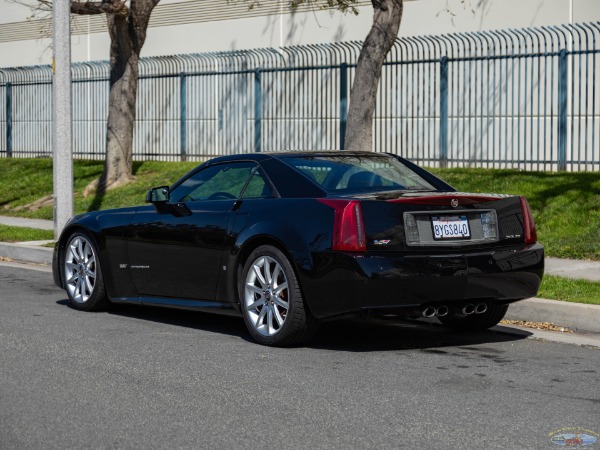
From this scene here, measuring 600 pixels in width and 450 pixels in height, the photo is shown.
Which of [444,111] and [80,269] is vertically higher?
[444,111]

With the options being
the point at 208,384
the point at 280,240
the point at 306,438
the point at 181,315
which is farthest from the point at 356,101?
the point at 306,438

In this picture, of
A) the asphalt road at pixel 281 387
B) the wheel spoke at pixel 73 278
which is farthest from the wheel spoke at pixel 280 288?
the wheel spoke at pixel 73 278

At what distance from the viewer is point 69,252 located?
34.6 ft

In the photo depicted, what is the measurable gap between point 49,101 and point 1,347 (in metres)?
23.4

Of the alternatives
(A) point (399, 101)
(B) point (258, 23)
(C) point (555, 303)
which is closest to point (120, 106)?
(A) point (399, 101)

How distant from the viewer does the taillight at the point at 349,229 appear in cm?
797

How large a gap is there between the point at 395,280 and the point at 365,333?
1.55m

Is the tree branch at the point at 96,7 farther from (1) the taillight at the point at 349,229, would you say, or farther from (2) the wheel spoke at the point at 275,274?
(1) the taillight at the point at 349,229

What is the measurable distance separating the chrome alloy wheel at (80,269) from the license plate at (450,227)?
343cm

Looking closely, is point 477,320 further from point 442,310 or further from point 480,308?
point 442,310

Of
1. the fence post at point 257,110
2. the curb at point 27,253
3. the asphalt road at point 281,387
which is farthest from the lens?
the fence post at point 257,110

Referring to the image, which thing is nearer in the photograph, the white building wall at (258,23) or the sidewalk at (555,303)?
the sidewalk at (555,303)

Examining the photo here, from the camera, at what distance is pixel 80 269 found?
412 inches

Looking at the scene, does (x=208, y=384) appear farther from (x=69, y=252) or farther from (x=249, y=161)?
(x=69, y=252)
